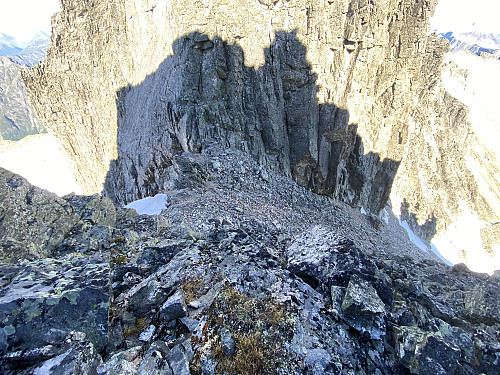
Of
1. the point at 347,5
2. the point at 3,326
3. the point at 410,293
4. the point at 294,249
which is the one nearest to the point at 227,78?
the point at 347,5

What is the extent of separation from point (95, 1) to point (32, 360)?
50.7 metres

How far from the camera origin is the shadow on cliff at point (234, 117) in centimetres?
2177

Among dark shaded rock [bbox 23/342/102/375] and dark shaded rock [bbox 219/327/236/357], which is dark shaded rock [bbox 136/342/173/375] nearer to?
dark shaded rock [bbox 23/342/102/375]

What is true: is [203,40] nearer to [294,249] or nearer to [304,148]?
[304,148]

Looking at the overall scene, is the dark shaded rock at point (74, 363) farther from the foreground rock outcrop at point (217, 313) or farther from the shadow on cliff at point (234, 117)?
the shadow on cliff at point (234, 117)

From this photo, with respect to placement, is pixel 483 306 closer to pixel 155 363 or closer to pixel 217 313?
pixel 217 313

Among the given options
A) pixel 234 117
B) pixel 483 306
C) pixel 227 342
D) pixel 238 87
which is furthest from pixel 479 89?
pixel 227 342

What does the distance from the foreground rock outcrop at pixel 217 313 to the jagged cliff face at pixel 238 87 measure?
38.4 feet

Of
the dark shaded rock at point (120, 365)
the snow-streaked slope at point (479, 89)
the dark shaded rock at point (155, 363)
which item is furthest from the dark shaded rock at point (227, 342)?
the snow-streaked slope at point (479, 89)

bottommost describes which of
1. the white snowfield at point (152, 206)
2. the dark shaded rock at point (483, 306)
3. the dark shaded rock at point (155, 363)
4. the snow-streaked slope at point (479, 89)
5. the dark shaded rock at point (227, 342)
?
the snow-streaked slope at point (479, 89)

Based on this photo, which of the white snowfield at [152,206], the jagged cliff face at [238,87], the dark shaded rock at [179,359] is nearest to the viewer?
the dark shaded rock at [179,359]

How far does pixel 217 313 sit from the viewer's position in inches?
215

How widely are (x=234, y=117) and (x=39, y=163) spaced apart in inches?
2257

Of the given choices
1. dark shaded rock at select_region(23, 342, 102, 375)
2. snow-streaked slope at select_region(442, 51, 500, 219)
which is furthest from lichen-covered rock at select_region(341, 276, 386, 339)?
snow-streaked slope at select_region(442, 51, 500, 219)
